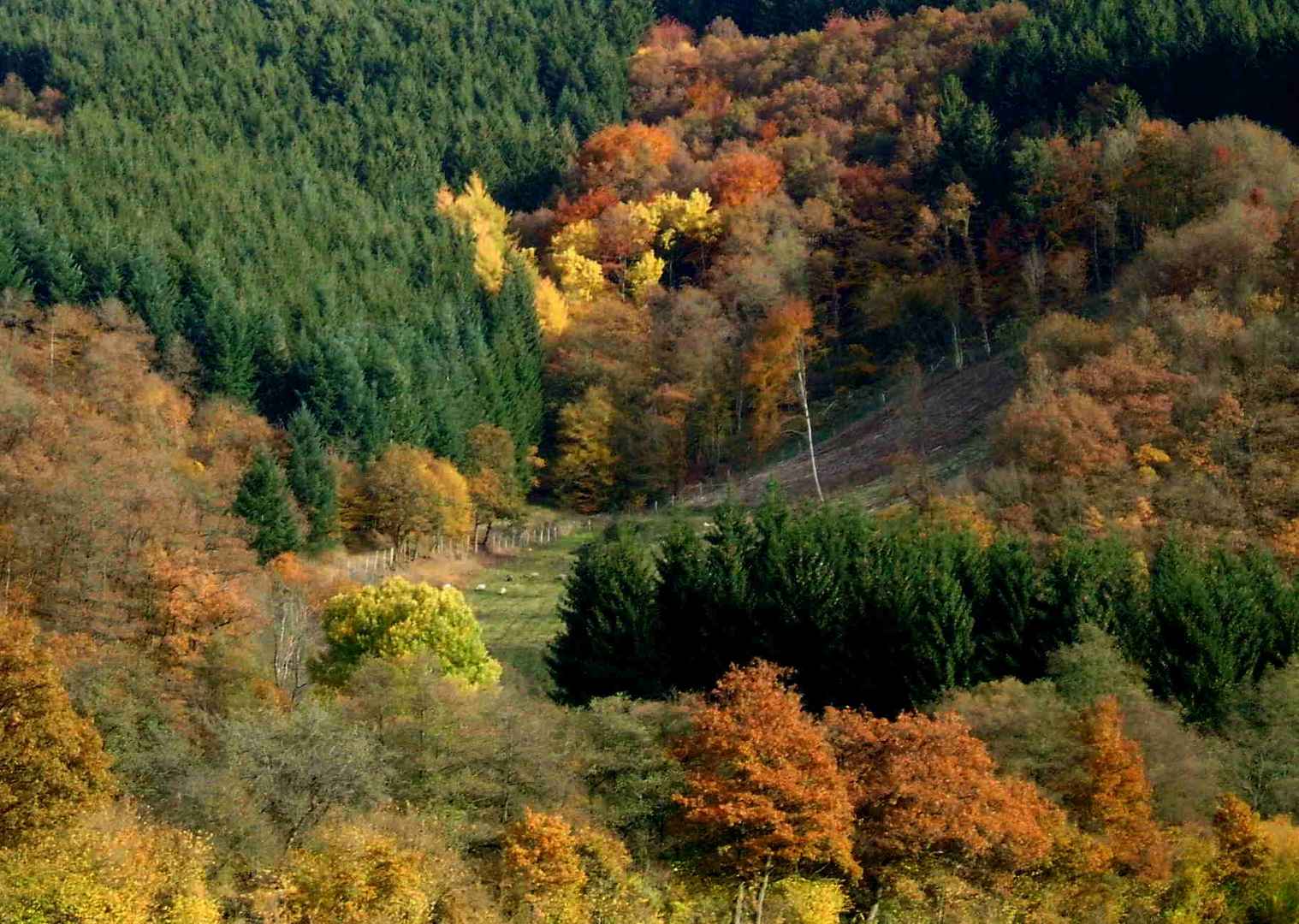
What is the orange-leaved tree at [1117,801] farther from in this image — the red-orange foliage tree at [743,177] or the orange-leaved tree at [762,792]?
the red-orange foliage tree at [743,177]

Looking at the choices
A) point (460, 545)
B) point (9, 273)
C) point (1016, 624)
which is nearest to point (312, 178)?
point (9, 273)

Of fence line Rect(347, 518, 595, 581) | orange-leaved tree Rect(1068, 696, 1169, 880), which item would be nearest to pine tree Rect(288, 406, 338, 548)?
fence line Rect(347, 518, 595, 581)

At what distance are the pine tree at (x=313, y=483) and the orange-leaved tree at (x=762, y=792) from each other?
50543 mm

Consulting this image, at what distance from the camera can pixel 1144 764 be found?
46188mm

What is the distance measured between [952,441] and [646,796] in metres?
49.9

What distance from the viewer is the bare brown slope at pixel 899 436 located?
91312 mm

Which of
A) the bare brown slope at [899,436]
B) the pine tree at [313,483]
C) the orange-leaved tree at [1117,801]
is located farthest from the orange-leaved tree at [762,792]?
the pine tree at [313,483]

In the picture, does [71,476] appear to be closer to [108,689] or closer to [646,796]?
[108,689]

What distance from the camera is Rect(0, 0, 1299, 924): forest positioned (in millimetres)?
42125

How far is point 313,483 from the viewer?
92.0m

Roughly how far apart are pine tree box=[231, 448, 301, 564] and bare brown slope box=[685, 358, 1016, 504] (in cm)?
2596

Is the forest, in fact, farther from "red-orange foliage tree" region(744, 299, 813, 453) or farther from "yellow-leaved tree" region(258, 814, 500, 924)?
"red-orange foliage tree" region(744, 299, 813, 453)

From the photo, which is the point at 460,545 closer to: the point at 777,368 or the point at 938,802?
the point at 777,368

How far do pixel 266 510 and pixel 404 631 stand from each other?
23.6 meters
